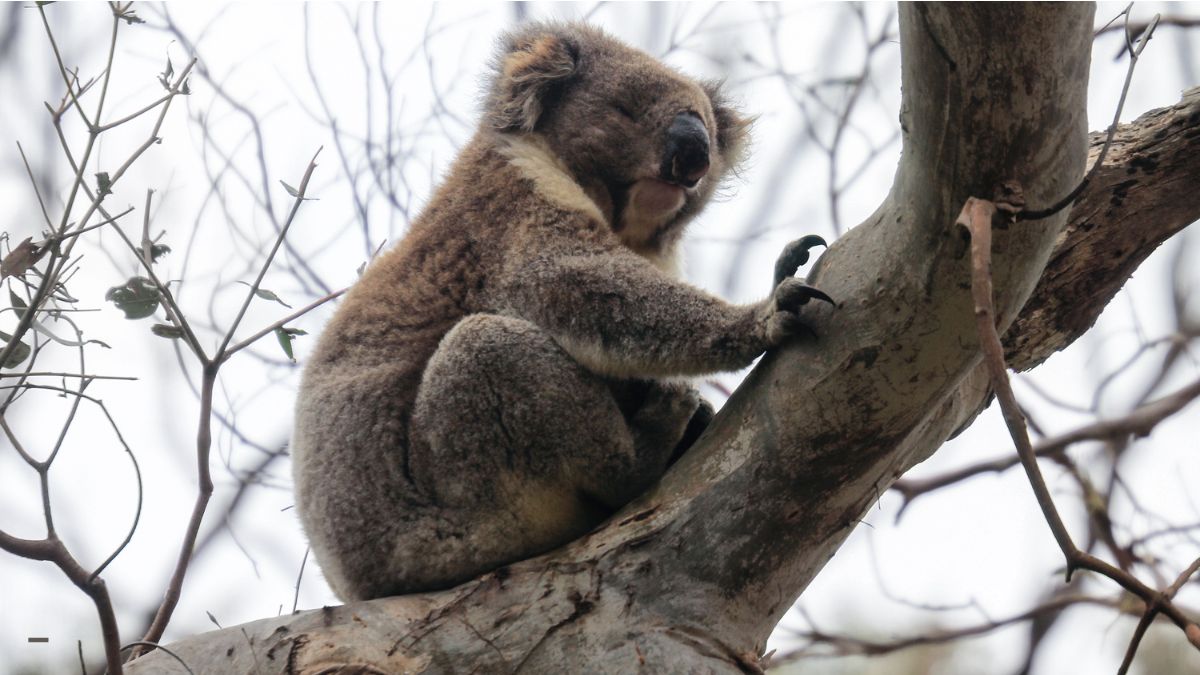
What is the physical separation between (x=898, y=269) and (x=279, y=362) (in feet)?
16.2

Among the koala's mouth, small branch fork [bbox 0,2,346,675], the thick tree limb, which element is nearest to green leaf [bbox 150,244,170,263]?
small branch fork [bbox 0,2,346,675]

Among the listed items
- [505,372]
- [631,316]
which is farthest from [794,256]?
[505,372]

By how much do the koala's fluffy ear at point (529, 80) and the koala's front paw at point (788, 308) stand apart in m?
1.77

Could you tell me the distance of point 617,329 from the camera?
3.40m

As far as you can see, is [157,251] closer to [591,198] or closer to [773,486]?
[591,198]

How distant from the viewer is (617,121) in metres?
4.32

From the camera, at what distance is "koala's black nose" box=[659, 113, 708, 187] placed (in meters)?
4.16

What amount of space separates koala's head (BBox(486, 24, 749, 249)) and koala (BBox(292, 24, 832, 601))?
0.02 meters

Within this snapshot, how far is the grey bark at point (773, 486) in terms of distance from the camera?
252 cm

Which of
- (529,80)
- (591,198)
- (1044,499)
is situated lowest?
(1044,499)

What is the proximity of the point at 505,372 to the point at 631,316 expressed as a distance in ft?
1.46

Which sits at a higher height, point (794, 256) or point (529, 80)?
point (529, 80)

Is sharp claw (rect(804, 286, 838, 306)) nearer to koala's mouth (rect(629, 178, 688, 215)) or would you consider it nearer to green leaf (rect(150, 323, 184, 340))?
koala's mouth (rect(629, 178, 688, 215))

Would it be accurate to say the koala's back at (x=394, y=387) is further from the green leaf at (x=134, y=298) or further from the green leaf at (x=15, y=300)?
the green leaf at (x=15, y=300)
